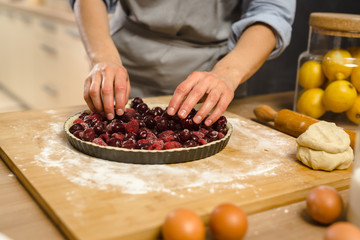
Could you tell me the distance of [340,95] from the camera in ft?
3.99

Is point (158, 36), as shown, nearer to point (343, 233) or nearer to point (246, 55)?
point (246, 55)

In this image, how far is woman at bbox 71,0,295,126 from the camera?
3.68 feet

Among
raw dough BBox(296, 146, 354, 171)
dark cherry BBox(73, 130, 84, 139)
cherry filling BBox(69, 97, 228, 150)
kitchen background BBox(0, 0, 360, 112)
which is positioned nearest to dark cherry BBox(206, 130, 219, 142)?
cherry filling BBox(69, 97, 228, 150)

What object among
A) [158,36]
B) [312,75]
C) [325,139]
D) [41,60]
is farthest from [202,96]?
[41,60]

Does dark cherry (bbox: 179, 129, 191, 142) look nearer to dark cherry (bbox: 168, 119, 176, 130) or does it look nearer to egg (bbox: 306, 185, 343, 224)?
dark cherry (bbox: 168, 119, 176, 130)

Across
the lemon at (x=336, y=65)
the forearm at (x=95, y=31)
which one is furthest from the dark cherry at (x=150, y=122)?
the lemon at (x=336, y=65)

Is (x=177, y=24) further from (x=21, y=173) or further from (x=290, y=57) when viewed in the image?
(x=290, y=57)

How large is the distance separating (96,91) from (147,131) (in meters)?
0.19

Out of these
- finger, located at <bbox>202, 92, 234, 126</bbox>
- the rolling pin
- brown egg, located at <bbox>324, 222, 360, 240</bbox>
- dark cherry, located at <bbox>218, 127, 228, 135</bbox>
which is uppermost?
brown egg, located at <bbox>324, 222, 360, 240</bbox>

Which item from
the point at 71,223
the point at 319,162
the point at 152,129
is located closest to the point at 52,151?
the point at 152,129

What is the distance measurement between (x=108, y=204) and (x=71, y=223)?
9cm

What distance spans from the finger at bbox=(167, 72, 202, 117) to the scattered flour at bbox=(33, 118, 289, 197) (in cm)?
17

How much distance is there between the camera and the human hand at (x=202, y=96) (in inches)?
41.7

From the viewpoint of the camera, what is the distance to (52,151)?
1.00 metres
